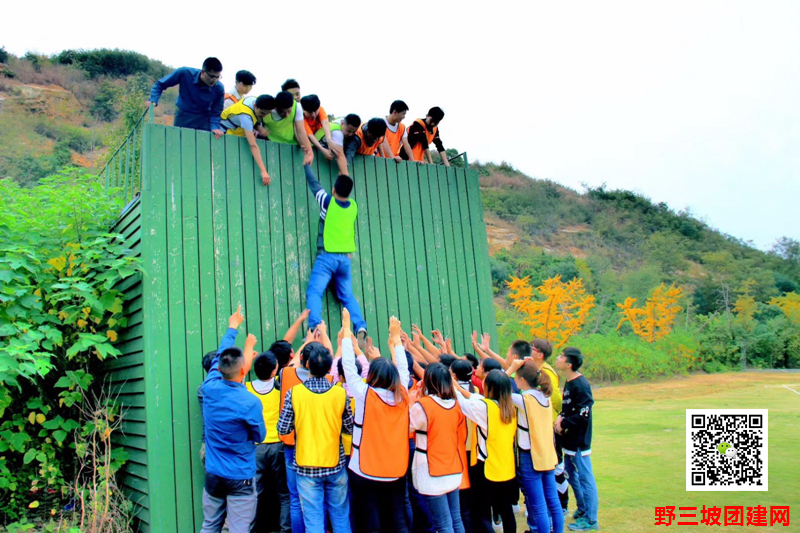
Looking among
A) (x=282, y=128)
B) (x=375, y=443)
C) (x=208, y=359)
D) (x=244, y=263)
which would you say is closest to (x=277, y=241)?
(x=244, y=263)

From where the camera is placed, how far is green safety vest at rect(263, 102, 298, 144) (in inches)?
246

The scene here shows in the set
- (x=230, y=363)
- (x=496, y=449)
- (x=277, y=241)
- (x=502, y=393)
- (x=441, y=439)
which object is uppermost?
(x=277, y=241)

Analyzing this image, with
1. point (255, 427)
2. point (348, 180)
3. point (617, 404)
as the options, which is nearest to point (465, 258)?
point (348, 180)

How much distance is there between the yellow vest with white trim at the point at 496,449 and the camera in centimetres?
429

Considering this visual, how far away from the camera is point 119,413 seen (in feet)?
18.1

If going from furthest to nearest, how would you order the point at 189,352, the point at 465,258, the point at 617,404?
the point at 617,404 < the point at 465,258 < the point at 189,352

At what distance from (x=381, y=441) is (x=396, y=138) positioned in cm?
467

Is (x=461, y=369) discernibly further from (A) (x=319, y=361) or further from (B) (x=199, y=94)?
(B) (x=199, y=94)

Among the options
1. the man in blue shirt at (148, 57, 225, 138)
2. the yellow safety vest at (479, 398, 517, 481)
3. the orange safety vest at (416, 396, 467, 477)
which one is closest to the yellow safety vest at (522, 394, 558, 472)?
the yellow safety vest at (479, 398, 517, 481)

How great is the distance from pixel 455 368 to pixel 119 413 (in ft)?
11.6

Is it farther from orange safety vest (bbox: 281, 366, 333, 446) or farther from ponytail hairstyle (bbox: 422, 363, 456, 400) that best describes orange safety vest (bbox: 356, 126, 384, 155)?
ponytail hairstyle (bbox: 422, 363, 456, 400)

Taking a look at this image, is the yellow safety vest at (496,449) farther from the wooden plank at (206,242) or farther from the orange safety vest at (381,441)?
the wooden plank at (206,242)

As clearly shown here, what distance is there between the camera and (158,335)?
5012 millimetres

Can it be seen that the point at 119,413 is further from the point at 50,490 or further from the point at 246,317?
the point at 246,317
